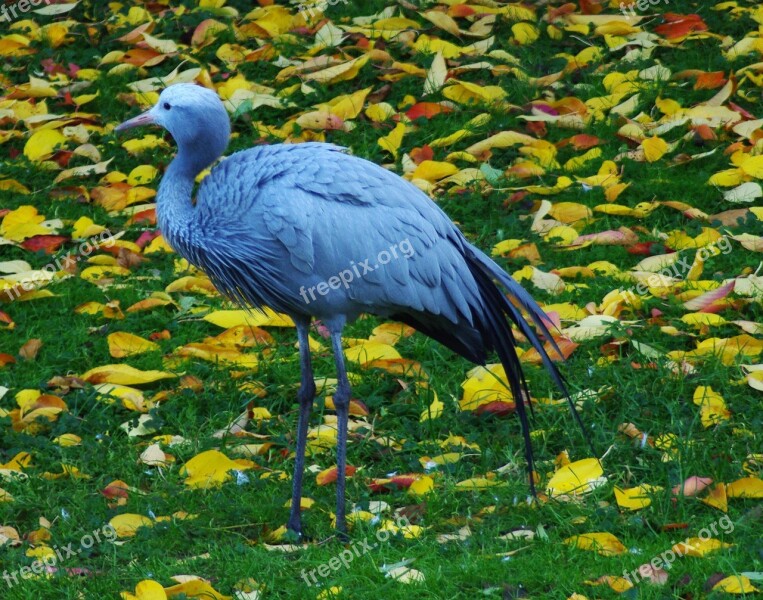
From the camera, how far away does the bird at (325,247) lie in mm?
4539

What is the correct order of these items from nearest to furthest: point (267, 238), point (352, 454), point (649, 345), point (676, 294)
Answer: point (267, 238) → point (352, 454) → point (649, 345) → point (676, 294)

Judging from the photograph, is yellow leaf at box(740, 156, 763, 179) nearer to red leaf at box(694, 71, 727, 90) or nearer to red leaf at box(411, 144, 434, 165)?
red leaf at box(694, 71, 727, 90)

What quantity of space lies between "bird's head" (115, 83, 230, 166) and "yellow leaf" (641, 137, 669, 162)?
119 inches

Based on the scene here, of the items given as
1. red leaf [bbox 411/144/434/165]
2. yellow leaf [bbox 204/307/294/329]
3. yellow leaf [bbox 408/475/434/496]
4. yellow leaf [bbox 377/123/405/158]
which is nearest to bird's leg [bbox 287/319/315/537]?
yellow leaf [bbox 408/475/434/496]

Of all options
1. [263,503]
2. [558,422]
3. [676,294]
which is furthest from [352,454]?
[676,294]

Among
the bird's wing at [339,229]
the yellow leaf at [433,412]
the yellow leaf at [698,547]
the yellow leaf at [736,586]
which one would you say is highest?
the bird's wing at [339,229]

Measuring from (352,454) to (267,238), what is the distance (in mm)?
1076

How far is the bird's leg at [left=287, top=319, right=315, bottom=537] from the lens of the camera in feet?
14.9

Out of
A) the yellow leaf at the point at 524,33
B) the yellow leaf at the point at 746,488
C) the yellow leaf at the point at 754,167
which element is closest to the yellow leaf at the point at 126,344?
the yellow leaf at the point at 746,488

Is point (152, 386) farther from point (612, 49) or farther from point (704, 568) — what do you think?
point (612, 49)

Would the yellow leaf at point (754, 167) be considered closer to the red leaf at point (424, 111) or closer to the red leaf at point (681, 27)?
the red leaf at point (681, 27)

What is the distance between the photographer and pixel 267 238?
4531 mm

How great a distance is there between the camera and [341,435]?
4598mm

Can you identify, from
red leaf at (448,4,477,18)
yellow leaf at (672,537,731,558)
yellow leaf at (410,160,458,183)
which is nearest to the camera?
yellow leaf at (672,537,731,558)
